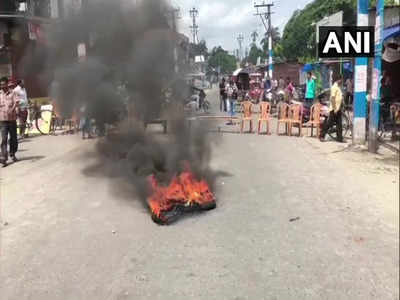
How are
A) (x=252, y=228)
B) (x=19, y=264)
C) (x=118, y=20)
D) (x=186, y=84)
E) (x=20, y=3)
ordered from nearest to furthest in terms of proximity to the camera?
(x=19, y=264) < (x=252, y=228) < (x=118, y=20) < (x=186, y=84) < (x=20, y=3)

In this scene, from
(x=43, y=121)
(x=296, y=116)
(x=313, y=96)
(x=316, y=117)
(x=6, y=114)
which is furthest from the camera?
(x=313, y=96)

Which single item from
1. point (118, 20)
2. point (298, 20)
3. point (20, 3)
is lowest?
point (118, 20)

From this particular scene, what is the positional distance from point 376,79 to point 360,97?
1.33 metres

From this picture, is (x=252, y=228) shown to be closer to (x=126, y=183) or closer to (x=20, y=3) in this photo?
(x=126, y=183)

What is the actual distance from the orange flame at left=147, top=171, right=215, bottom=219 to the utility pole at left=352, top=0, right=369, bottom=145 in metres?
→ 6.17

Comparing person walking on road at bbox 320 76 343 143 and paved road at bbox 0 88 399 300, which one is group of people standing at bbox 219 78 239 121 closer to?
person walking on road at bbox 320 76 343 143

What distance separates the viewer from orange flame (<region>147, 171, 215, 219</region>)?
5.93 m

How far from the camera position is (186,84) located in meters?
7.80

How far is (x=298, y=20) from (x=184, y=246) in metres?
48.5

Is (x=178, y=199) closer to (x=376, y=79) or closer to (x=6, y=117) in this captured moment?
(x=6, y=117)

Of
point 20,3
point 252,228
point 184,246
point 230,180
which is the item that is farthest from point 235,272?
point 20,3

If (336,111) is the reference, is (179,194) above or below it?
below

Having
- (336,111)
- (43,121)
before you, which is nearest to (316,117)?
(336,111)

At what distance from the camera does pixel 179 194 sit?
6.11m
